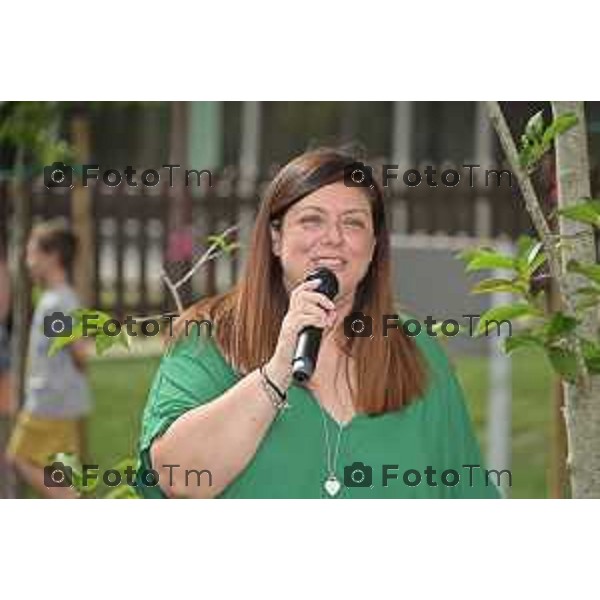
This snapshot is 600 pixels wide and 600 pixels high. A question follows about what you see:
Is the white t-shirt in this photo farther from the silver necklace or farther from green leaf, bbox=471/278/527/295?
green leaf, bbox=471/278/527/295

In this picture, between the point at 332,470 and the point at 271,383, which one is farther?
the point at 332,470

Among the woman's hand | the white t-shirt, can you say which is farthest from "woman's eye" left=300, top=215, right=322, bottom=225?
the white t-shirt

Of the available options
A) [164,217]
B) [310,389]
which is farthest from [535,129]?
[164,217]

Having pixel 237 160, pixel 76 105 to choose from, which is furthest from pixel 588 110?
pixel 237 160

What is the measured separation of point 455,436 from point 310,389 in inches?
11.9

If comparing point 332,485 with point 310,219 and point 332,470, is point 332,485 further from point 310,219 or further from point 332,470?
point 310,219

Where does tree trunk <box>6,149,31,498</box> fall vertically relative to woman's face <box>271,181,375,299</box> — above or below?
above

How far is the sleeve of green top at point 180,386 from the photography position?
2928mm

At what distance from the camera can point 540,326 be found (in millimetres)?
2342

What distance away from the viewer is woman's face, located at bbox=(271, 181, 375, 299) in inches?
117

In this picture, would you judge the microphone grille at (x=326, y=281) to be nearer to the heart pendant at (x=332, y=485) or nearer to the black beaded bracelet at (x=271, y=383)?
the black beaded bracelet at (x=271, y=383)

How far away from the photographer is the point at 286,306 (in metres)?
2.94

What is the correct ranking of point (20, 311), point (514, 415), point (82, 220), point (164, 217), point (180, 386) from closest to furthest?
point (180, 386)
point (20, 311)
point (164, 217)
point (82, 220)
point (514, 415)

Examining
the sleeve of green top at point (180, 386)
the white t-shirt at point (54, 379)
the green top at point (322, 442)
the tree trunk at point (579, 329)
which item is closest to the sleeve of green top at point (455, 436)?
the green top at point (322, 442)
